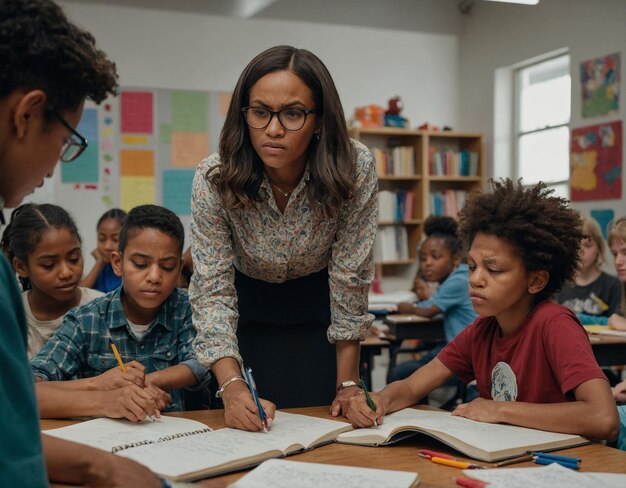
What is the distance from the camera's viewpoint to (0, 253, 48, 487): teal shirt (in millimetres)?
826

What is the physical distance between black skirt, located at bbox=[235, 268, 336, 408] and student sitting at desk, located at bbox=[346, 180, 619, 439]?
1.01 feet

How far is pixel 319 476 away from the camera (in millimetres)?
1079

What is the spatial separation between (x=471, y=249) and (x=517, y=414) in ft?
1.56

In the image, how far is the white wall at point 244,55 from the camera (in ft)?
19.7

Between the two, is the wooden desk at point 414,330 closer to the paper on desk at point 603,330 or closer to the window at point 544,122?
the paper on desk at point 603,330

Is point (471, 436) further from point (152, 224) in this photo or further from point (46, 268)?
point (46, 268)

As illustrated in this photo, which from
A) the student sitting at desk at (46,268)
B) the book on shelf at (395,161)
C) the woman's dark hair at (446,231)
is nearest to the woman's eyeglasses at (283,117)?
the student sitting at desk at (46,268)

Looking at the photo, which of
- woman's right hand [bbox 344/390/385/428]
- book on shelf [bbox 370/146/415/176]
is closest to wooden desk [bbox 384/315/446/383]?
woman's right hand [bbox 344/390/385/428]

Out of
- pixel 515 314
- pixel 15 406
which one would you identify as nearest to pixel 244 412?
pixel 15 406

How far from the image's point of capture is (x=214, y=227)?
5.60 feet

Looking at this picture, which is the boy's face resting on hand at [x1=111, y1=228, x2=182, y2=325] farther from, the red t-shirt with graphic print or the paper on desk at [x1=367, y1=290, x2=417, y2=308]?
the paper on desk at [x1=367, y1=290, x2=417, y2=308]

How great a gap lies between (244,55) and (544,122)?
2756 millimetres

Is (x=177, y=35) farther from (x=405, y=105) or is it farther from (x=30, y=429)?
(x=30, y=429)

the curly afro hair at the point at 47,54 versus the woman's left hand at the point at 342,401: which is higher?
the curly afro hair at the point at 47,54
